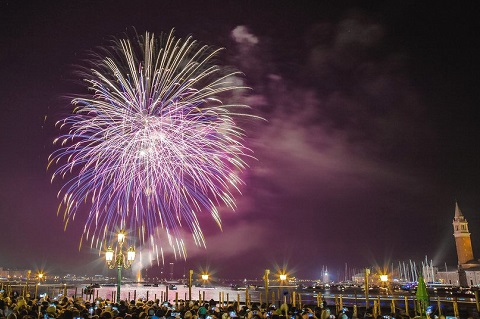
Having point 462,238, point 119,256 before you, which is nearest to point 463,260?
point 462,238

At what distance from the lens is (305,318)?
16.2 meters

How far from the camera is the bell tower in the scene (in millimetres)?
128500

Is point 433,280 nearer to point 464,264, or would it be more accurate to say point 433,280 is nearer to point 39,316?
point 464,264

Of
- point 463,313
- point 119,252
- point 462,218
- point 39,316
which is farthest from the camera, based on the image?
point 462,218

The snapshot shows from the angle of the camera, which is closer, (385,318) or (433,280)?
(385,318)

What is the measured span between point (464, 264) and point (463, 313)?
97850mm

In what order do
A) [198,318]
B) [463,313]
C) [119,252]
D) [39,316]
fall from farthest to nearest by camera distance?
[463,313]
[119,252]
[198,318]
[39,316]

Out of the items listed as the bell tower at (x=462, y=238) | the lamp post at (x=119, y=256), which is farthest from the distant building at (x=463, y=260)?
the lamp post at (x=119, y=256)

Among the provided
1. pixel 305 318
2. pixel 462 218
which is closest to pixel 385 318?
pixel 305 318

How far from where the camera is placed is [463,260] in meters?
128

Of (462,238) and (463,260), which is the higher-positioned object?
(462,238)

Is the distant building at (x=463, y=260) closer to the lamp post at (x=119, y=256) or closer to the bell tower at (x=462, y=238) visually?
the bell tower at (x=462, y=238)

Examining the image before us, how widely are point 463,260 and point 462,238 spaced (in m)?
7.47

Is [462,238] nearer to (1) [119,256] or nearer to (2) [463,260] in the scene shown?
(2) [463,260]
